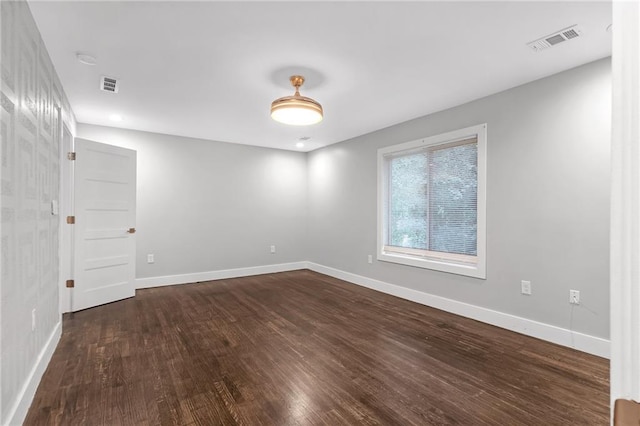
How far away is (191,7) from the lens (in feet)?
6.54

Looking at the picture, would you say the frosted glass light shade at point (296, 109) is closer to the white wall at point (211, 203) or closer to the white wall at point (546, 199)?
the white wall at point (546, 199)

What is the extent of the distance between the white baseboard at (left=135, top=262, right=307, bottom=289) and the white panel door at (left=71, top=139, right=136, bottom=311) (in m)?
0.48

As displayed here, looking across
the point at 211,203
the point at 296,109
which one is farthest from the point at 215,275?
the point at 296,109

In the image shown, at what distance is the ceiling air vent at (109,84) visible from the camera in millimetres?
2975

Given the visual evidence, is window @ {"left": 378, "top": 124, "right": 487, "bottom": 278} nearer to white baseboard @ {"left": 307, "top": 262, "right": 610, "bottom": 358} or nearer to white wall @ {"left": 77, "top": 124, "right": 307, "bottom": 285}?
white baseboard @ {"left": 307, "top": 262, "right": 610, "bottom": 358}

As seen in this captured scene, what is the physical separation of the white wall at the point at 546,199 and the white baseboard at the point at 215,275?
9.29 ft

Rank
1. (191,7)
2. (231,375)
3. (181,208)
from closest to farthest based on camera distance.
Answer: (191,7), (231,375), (181,208)

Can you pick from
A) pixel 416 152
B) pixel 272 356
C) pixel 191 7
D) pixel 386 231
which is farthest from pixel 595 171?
pixel 191 7

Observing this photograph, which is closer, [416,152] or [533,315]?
[533,315]

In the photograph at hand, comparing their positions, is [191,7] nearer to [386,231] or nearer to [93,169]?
[93,169]

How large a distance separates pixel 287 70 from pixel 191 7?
967 mm

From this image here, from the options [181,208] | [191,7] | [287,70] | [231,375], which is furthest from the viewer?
[181,208]

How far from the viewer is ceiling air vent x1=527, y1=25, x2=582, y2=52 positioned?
87.4 inches

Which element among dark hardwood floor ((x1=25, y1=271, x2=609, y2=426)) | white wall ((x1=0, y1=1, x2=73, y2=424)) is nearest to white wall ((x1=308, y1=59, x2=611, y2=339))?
dark hardwood floor ((x1=25, y1=271, x2=609, y2=426))
